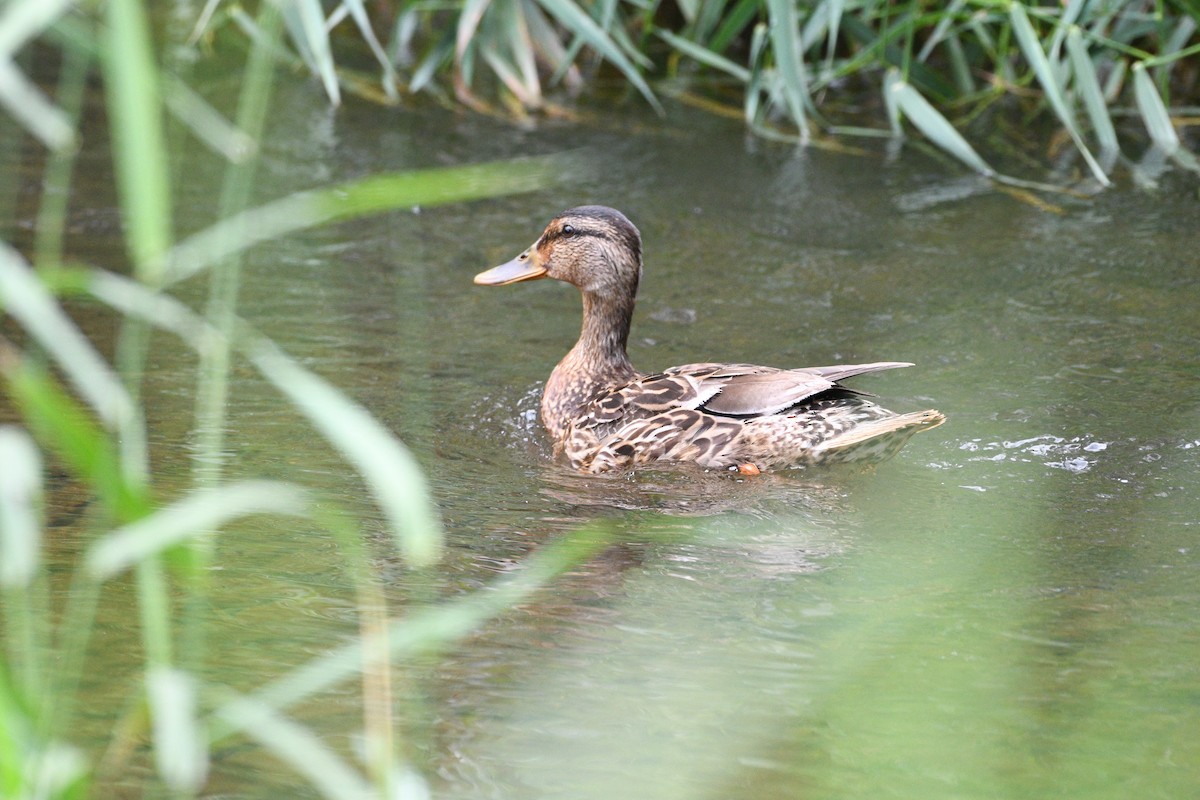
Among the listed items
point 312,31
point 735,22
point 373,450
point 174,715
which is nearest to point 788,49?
point 735,22

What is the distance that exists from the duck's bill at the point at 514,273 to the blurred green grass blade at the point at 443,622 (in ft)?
5.66

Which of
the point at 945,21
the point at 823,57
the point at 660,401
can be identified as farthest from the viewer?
the point at 823,57

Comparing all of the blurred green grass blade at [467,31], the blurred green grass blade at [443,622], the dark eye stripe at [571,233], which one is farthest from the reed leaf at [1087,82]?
the blurred green grass blade at [443,622]

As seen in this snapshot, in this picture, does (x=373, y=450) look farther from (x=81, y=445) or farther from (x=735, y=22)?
(x=735, y=22)

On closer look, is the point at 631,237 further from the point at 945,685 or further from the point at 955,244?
the point at 945,685

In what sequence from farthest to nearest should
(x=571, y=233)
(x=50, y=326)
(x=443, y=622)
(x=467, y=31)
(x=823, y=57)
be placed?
(x=823, y=57) → (x=467, y=31) → (x=571, y=233) → (x=443, y=622) → (x=50, y=326)

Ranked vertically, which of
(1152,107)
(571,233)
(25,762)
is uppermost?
(1152,107)

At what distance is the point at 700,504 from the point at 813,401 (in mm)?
687

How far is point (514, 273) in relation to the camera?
6.05 meters

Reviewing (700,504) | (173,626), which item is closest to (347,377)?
(700,504)

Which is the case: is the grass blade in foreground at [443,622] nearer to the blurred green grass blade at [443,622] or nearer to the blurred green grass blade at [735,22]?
the blurred green grass blade at [443,622]

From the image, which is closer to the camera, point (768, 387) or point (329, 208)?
point (329, 208)

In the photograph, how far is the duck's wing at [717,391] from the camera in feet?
16.7

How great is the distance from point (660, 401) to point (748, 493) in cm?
59
